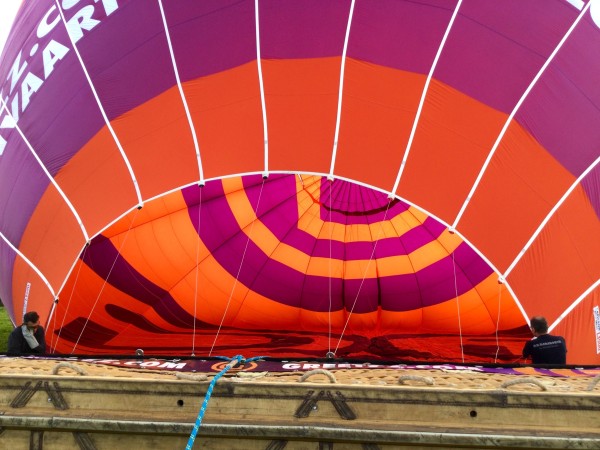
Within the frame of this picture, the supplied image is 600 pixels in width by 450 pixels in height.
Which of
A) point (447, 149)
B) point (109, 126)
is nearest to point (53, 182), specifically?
point (109, 126)

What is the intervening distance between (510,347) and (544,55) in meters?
2.63

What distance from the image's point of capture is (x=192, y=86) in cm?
473

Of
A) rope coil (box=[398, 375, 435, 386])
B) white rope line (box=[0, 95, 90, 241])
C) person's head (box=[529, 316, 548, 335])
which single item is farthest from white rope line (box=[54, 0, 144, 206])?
rope coil (box=[398, 375, 435, 386])

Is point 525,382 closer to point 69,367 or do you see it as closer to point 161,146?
point 69,367

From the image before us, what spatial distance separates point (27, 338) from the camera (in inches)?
177

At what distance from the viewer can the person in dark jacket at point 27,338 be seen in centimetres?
450

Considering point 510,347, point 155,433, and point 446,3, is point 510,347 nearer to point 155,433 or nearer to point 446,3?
point 446,3

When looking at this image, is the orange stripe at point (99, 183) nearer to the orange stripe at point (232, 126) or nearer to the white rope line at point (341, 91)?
the orange stripe at point (232, 126)

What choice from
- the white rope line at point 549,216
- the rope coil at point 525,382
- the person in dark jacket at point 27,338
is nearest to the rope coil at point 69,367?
the rope coil at point 525,382

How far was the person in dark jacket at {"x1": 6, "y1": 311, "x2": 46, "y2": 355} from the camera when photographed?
4496mm

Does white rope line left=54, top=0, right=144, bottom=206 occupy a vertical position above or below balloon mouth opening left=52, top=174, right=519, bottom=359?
above

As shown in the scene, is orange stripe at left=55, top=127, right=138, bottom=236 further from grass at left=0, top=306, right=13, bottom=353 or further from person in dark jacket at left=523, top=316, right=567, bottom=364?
person in dark jacket at left=523, top=316, right=567, bottom=364

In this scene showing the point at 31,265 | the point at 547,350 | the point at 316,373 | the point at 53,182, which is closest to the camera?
the point at 316,373

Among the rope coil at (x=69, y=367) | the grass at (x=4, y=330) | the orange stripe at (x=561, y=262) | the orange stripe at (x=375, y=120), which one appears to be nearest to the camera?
the rope coil at (x=69, y=367)
